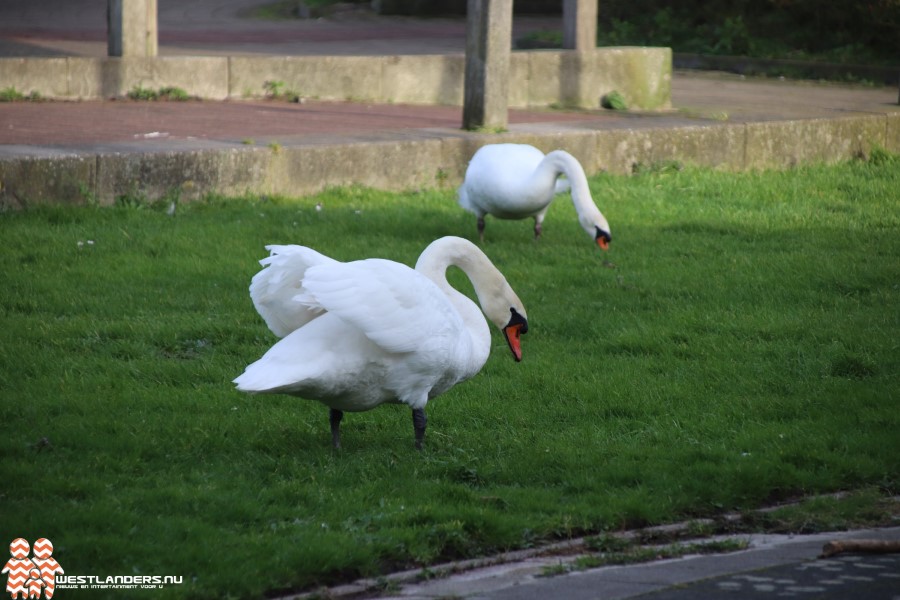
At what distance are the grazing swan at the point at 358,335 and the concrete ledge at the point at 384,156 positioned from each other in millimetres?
4233

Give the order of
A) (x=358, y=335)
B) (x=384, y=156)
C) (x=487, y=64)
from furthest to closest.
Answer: (x=487, y=64) → (x=384, y=156) → (x=358, y=335)

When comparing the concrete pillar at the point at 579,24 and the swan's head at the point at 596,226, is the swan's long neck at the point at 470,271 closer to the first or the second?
the swan's head at the point at 596,226

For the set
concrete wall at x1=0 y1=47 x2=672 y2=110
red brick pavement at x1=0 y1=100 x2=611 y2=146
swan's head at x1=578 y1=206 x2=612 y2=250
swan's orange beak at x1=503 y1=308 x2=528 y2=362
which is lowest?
swan's orange beak at x1=503 y1=308 x2=528 y2=362

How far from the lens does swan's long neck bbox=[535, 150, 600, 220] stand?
27.3ft

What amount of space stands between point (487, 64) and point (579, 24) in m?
4.11

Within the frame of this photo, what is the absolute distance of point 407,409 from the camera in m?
6.09

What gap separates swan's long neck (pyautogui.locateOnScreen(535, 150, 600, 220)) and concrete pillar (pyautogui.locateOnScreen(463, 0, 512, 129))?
310 centimetres

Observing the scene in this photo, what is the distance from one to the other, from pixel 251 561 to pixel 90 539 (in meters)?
0.51

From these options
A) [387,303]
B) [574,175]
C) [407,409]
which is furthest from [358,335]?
[574,175]

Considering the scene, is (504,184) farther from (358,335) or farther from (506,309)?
(358,335)

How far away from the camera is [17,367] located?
19.6 ft

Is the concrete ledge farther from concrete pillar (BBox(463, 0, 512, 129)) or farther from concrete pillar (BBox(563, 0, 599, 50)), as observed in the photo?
concrete pillar (BBox(563, 0, 599, 50))

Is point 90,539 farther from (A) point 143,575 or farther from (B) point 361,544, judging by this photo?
(B) point 361,544

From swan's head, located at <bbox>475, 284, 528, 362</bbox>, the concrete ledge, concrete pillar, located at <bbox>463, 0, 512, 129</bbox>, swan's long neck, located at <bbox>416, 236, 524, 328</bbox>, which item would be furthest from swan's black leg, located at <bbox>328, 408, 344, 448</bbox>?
concrete pillar, located at <bbox>463, 0, 512, 129</bbox>
